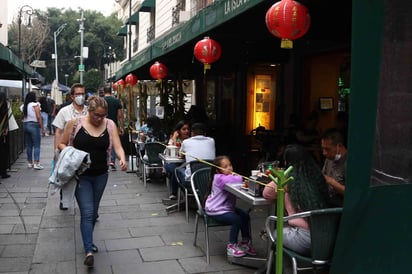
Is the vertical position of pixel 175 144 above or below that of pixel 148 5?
below

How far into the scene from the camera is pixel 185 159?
23.4 feet

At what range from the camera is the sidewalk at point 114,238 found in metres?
4.76

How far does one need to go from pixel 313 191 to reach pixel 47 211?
4743 mm

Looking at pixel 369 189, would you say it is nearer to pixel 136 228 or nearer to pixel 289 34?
pixel 289 34

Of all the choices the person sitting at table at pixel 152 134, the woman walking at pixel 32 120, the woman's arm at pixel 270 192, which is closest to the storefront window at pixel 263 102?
the person sitting at table at pixel 152 134

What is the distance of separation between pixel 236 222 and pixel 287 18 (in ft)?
7.10

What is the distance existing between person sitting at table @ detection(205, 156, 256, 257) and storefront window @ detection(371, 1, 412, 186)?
183 cm

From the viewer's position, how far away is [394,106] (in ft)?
10.8

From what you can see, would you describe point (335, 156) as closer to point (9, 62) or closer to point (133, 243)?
point (133, 243)

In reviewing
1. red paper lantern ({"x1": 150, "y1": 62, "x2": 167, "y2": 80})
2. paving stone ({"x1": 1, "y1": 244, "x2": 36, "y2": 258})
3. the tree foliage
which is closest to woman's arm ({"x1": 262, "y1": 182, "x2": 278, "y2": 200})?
paving stone ({"x1": 1, "y1": 244, "x2": 36, "y2": 258})

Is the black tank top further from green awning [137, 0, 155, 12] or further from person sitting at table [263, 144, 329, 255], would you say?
green awning [137, 0, 155, 12]

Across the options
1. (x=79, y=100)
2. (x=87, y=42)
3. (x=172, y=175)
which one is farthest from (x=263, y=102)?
(x=87, y=42)

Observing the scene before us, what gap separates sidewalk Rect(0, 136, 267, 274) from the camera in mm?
4758

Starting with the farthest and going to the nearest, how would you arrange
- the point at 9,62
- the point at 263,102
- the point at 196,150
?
the point at 263,102 < the point at 9,62 < the point at 196,150
